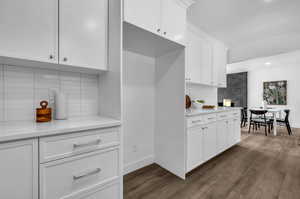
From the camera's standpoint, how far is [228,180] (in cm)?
187

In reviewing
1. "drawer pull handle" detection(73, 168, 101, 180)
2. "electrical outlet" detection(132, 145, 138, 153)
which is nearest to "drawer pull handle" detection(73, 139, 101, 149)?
"drawer pull handle" detection(73, 168, 101, 180)

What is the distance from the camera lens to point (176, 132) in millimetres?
1962

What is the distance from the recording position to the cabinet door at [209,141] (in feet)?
7.21

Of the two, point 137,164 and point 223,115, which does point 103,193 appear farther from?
point 223,115

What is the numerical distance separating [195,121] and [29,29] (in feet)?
6.72

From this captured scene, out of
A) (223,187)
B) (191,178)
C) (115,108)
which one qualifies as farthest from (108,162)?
(223,187)

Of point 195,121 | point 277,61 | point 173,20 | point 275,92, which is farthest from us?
point 275,92

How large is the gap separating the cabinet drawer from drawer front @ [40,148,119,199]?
4 centimetres

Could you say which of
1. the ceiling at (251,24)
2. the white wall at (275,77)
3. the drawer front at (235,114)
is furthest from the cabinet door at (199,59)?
the white wall at (275,77)

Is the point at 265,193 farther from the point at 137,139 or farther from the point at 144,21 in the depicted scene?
the point at 144,21

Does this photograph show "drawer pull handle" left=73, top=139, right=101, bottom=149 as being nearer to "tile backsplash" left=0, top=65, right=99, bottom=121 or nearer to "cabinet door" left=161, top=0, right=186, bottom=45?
"tile backsplash" left=0, top=65, right=99, bottom=121

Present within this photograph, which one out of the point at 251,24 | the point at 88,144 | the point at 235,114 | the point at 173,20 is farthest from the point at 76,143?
the point at 251,24

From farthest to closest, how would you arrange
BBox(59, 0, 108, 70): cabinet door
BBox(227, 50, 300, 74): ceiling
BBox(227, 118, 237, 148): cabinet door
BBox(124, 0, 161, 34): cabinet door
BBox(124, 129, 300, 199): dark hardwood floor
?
BBox(227, 50, 300, 74): ceiling → BBox(227, 118, 237, 148): cabinet door → BBox(124, 129, 300, 199): dark hardwood floor → BBox(124, 0, 161, 34): cabinet door → BBox(59, 0, 108, 70): cabinet door

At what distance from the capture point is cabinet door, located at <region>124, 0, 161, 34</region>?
1.30 metres
